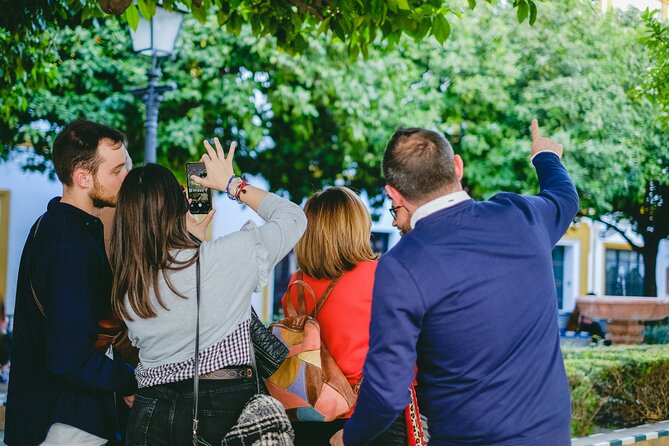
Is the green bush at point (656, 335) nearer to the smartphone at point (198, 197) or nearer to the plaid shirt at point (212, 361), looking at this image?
the smartphone at point (198, 197)

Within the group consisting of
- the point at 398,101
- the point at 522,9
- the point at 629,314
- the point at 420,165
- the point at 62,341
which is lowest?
the point at 629,314

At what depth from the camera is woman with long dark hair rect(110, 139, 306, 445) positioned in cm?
255

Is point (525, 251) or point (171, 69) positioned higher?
point (171, 69)

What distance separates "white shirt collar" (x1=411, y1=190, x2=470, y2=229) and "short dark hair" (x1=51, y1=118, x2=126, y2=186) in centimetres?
115

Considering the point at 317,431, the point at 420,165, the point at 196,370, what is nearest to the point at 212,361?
the point at 196,370

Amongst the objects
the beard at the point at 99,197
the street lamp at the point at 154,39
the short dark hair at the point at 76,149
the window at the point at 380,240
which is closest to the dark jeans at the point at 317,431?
the beard at the point at 99,197

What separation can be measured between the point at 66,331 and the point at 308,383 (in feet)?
3.11

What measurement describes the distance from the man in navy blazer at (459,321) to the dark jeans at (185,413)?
0.39m

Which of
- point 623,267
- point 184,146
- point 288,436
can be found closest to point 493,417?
point 288,436

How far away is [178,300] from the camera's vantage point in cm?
255

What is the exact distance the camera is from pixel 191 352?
101 inches

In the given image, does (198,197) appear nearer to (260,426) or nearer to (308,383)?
(308,383)

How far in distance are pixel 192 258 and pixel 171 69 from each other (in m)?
10.5

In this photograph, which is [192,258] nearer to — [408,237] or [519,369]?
[408,237]
